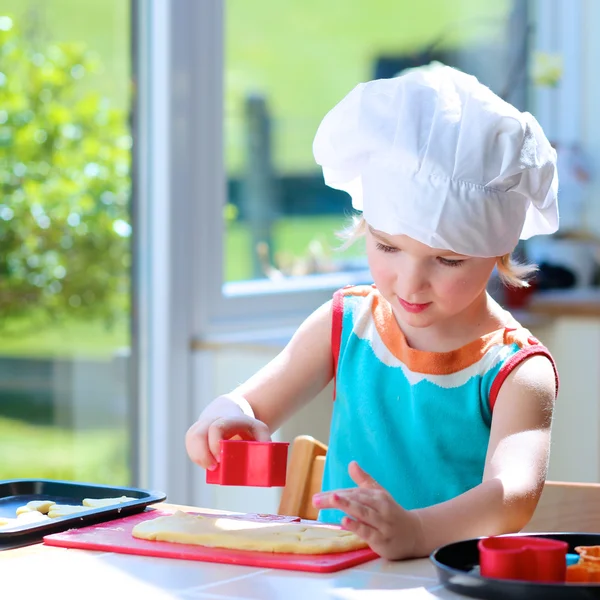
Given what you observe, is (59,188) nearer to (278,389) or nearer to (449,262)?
(278,389)

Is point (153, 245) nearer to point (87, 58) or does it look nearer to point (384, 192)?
point (87, 58)

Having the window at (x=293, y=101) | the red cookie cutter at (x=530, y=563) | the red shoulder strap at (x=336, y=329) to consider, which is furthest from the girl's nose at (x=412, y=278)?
the window at (x=293, y=101)

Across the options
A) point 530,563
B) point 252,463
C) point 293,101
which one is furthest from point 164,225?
point 530,563

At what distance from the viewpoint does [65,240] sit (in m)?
2.28

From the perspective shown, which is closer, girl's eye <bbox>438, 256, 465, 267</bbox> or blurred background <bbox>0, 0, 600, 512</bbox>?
girl's eye <bbox>438, 256, 465, 267</bbox>

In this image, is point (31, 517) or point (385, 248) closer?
point (31, 517)

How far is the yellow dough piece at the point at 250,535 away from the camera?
0.97m

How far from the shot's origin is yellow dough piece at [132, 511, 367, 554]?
97 cm

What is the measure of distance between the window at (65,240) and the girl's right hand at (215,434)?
42.5 inches

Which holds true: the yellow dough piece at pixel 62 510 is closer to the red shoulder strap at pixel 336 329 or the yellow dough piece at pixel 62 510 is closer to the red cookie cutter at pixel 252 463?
the red cookie cutter at pixel 252 463

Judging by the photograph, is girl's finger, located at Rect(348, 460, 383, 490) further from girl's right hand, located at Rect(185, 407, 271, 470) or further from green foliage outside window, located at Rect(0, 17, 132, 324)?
green foliage outside window, located at Rect(0, 17, 132, 324)

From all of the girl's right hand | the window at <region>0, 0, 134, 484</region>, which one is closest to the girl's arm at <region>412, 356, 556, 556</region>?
the girl's right hand

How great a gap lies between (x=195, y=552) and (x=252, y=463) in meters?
0.12

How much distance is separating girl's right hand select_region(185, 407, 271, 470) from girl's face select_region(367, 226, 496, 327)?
199mm
